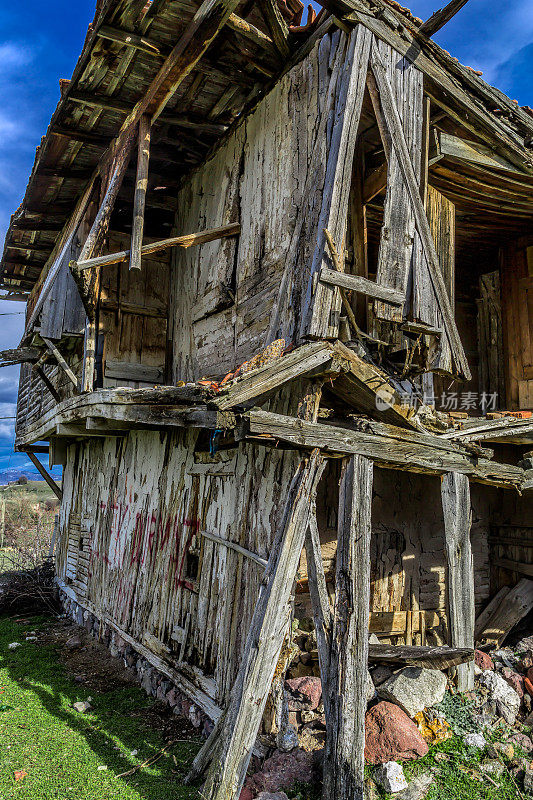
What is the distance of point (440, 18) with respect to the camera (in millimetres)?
5488

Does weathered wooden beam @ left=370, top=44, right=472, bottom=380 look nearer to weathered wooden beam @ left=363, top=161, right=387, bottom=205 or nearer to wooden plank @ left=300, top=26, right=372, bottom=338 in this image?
wooden plank @ left=300, top=26, right=372, bottom=338

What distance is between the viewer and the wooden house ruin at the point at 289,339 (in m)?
4.63

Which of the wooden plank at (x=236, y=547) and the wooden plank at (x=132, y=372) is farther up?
the wooden plank at (x=132, y=372)

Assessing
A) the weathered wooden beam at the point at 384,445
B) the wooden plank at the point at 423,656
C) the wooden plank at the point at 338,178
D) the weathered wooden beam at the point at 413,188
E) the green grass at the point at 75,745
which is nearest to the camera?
the weathered wooden beam at the point at 384,445

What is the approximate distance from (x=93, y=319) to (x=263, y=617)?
4.79 meters

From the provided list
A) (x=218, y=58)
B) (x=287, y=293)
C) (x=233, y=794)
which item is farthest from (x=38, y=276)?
(x=233, y=794)

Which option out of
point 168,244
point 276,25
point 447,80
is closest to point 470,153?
point 447,80

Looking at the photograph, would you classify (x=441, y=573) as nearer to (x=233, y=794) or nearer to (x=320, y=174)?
(x=233, y=794)

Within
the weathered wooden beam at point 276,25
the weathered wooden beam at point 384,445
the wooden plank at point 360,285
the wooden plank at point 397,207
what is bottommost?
the weathered wooden beam at point 384,445

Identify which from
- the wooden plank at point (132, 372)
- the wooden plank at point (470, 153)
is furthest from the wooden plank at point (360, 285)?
the wooden plank at point (132, 372)

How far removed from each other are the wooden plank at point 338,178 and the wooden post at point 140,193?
92.7 inches

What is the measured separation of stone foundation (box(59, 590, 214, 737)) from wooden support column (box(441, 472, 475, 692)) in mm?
2669

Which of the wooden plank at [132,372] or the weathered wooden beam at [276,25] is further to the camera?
the wooden plank at [132,372]

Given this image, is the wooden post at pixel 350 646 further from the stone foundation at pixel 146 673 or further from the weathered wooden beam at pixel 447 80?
the weathered wooden beam at pixel 447 80
